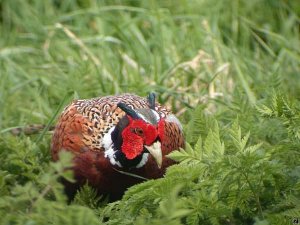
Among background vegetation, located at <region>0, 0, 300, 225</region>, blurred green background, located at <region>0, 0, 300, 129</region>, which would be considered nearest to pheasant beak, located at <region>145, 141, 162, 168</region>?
background vegetation, located at <region>0, 0, 300, 225</region>

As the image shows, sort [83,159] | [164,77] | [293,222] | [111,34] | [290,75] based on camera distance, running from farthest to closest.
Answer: [111,34] < [290,75] < [164,77] < [83,159] < [293,222]

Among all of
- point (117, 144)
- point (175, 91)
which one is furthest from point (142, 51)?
point (117, 144)

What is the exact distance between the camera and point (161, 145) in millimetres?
4535

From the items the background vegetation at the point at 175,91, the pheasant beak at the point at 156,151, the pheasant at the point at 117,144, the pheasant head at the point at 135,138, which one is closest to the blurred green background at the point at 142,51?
the background vegetation at the point at 175,91

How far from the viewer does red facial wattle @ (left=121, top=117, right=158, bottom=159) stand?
4328mm

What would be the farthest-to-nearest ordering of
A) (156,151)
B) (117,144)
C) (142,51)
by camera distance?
(142,51)
(117,144)
(156,151)

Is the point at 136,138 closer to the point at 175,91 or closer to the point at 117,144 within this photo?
the point at 117,144

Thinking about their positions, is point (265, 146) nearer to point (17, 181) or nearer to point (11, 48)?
point (17, 181)

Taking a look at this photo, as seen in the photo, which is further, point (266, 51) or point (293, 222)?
point (266, 51)

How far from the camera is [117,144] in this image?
4465 mm

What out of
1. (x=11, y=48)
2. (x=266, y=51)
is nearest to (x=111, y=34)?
(x=11, y=48)

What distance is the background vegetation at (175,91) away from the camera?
383 centimetres

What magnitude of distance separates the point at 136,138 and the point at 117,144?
5.1 inches

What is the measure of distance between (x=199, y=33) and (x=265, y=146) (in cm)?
193
